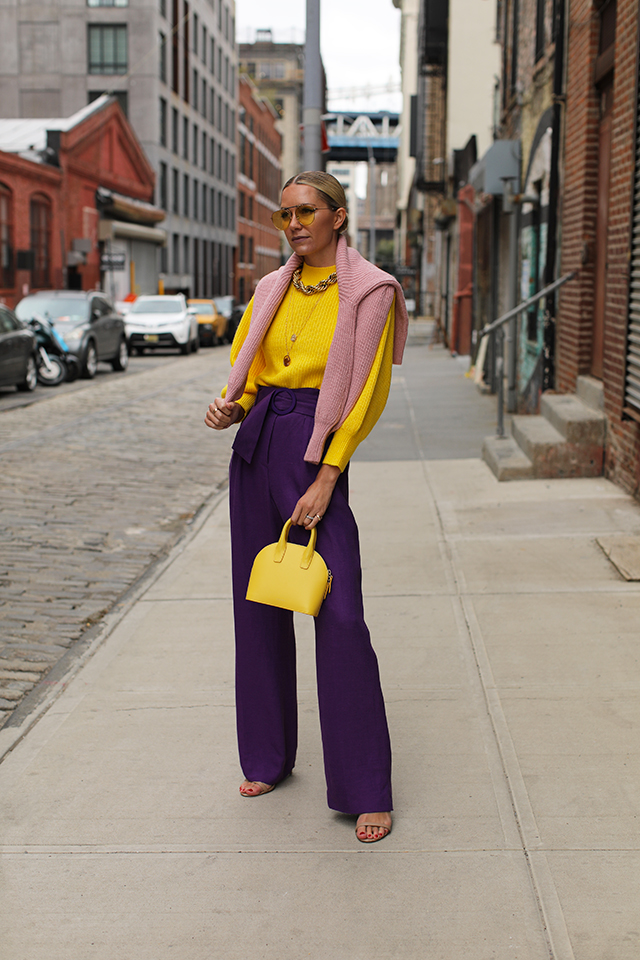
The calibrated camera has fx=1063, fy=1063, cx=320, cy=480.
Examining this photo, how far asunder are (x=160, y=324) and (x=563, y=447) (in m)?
21.4

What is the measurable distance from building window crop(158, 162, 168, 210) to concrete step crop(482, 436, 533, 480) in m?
42.7

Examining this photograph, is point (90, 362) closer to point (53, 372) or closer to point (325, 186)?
point (53, 372)

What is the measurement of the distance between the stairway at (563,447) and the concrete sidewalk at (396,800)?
2797mm

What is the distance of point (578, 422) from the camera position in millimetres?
8516

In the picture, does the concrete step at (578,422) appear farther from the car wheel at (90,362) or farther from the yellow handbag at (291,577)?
the car wheel at (90,362)

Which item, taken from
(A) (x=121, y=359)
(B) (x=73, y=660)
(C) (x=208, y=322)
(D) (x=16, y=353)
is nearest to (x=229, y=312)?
(C) (x=208, y=322)

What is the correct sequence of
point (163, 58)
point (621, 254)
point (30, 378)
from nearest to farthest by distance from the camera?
point (621, 254)
point (30, 378)
point (163, 58)

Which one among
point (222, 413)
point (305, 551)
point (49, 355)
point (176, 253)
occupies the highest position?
point (176, 253)

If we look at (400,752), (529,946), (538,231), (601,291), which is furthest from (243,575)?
(538,231)

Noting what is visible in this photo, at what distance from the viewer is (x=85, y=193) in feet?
122

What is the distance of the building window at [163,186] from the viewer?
49.6m

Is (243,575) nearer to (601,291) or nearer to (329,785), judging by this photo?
(329,785)

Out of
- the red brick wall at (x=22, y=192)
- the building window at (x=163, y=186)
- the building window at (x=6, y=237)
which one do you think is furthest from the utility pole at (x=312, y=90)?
the building window at (x=163, y=186)

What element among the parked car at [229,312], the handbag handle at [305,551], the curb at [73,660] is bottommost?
the curb at [73,660]
